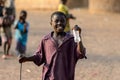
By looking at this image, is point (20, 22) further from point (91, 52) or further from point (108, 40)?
point (108, 40)

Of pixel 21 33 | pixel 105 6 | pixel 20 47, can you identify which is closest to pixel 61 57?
pixel 21 33

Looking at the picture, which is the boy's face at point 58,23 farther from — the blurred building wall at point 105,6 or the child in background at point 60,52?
the blurred building wall at point 105,6

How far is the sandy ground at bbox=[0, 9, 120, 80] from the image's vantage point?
9.02 metres

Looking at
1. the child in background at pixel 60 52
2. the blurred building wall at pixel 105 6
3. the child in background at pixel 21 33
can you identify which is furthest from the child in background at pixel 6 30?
the blurred building wall at pixel 105 6

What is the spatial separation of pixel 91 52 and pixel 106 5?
9435 mm

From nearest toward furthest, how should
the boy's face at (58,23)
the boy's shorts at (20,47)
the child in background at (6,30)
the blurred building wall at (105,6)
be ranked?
1. the boy's face at (58,23)
2. the child in background at (6,30)
3. the boy's shorts at (20,47)
4. the blurred building wall at (105,6)

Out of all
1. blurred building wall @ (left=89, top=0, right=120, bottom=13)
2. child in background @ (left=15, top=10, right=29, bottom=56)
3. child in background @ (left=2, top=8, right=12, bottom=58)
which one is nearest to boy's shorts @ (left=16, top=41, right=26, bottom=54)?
child in background @ (left=15, top=10, right=29, bottom=56)

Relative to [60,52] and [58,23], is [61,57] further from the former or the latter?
[58,23]

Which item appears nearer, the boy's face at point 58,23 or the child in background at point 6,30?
the boy's face at point 58,23

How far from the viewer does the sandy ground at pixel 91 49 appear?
9.02 metres

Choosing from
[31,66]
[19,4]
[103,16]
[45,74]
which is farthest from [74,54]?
[19,4]

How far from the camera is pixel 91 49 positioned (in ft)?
39.4

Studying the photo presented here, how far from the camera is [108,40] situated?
13836 mm

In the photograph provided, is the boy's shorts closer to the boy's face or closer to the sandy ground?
the sandy ground
